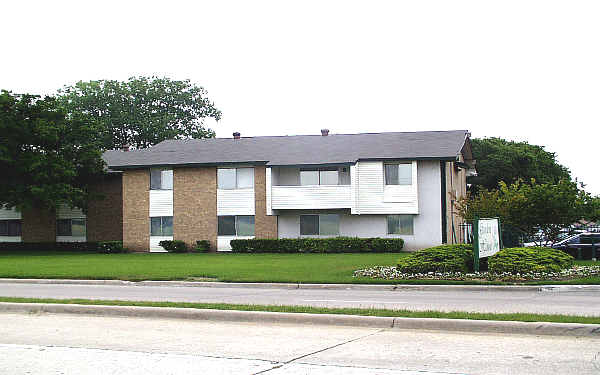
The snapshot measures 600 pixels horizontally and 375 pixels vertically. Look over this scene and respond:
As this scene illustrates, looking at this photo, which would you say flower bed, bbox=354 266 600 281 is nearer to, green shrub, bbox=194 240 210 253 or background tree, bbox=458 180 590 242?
background tree, bbox=458 180 590 242

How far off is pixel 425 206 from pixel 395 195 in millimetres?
1851

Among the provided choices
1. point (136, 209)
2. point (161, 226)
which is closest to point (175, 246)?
point (161, 226)

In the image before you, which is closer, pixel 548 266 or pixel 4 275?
pixel 548 266

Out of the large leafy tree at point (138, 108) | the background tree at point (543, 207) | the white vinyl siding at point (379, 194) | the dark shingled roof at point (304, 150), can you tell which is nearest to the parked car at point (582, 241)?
the background tree at point (543, 207)

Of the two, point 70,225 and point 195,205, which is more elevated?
point 195,205

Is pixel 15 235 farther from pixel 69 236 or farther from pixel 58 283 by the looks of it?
pixel 58 283

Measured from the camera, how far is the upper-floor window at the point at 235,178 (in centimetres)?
4225

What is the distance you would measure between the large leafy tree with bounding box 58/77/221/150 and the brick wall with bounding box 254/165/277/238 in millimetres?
32258

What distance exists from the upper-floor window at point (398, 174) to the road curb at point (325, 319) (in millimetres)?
28164

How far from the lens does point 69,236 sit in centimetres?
4897

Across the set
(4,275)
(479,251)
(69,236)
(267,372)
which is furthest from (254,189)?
(267,372)

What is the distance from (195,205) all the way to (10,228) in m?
16.1

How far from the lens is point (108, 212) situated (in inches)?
1908

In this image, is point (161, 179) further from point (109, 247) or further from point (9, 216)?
point (9, 216)
